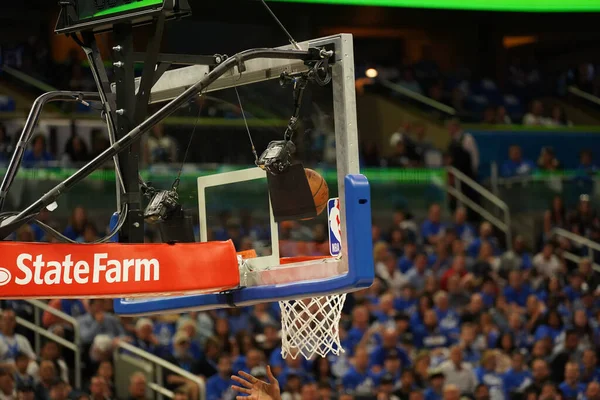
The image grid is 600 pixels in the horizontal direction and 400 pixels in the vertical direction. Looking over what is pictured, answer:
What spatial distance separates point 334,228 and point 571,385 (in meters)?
7.40

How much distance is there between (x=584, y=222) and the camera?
15070 mm

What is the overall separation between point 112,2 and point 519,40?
16.6 meters

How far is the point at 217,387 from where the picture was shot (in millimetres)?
10227

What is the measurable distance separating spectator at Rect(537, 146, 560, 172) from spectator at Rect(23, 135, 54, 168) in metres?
7.23

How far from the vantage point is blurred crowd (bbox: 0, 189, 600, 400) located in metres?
10.1

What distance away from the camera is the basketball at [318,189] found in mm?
5133

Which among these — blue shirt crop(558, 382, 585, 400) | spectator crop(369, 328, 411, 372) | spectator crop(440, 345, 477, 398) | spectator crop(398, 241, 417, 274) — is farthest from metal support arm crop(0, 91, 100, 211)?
spectator crop(398, 241, 417, 274)

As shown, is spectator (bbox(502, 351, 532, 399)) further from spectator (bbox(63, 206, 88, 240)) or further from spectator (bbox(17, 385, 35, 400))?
spectator (bbox(17, 385, 35, 400))

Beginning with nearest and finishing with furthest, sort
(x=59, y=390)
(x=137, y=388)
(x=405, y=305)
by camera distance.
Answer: (x=59, y=390)
(x=137, y=388)
(x=405, y=305)

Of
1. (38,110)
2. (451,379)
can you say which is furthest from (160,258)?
(451,379)

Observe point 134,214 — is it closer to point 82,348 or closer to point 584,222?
point 82,348

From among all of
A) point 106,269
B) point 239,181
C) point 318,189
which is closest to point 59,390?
point 239,181

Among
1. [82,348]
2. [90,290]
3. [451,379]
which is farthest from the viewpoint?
[451,379]

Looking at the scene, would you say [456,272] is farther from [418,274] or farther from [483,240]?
[483,240]
